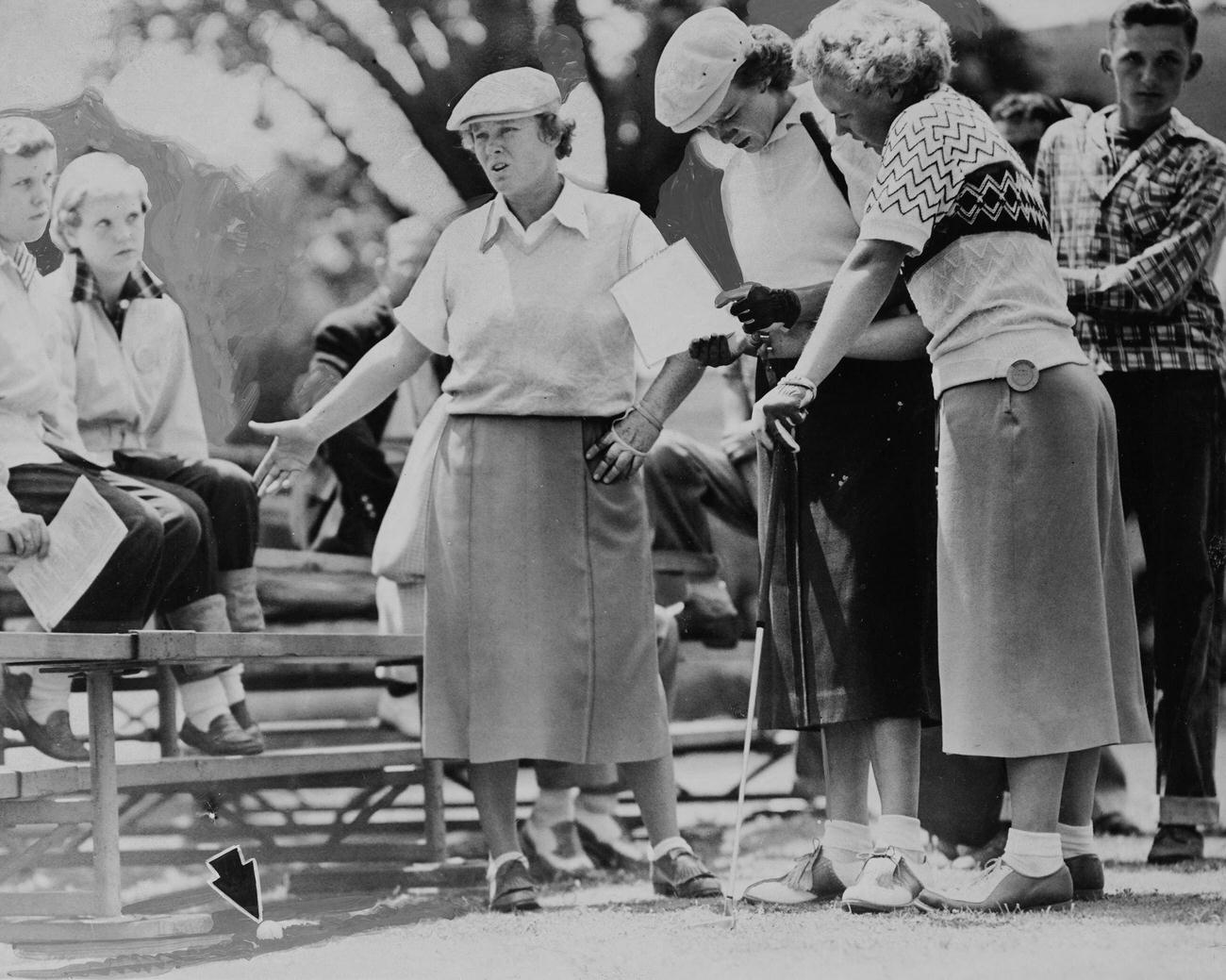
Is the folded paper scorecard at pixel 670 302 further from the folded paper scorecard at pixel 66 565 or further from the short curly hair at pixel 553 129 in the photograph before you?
the folded paper scorecard at pixel 66 565

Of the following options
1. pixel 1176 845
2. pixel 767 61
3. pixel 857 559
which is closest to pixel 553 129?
pixel 767 61

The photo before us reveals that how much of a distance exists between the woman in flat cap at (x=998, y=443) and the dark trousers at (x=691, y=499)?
1690 millimetres

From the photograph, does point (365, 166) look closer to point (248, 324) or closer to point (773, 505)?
point (248, 324)

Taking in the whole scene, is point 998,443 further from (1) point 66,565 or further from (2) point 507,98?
(1) point 66,565

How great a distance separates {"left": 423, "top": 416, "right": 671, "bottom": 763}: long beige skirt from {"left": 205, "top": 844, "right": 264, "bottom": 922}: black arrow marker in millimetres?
520

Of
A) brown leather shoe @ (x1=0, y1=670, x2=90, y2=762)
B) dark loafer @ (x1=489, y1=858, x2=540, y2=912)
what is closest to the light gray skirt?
dark loafer @ (x1=489, y1=858, x2=540, y2=912)

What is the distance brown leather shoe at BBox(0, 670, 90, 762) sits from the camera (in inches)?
187

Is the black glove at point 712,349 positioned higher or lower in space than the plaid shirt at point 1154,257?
lower

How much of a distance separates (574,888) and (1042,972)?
184 centimetres

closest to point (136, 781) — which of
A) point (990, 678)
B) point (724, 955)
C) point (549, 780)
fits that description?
point (549, 780)

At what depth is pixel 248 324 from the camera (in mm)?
5129

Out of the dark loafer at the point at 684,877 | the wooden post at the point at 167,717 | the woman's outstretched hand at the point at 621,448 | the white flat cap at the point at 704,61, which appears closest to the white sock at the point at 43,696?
the wooden post at the point at 167,717

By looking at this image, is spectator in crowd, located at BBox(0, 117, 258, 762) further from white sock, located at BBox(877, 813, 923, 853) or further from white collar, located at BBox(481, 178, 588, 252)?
white sock, located at BBox(877, 813, 923, 853)

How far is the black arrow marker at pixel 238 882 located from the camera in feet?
13.5
